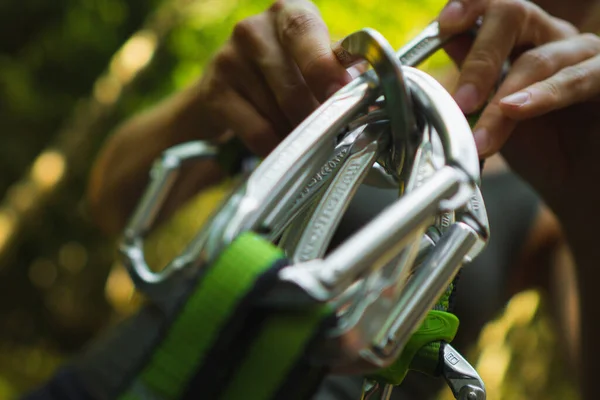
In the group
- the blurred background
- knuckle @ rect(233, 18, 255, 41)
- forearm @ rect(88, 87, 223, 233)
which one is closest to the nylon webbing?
knuckle @ rect(233, 18, 255, 41)

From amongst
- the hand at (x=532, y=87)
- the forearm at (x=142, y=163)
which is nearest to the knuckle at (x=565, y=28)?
the hand at (x=532, y=87)

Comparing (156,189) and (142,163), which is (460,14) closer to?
(156,189)

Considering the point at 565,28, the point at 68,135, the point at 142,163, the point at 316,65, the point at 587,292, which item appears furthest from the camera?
the point at 68,135

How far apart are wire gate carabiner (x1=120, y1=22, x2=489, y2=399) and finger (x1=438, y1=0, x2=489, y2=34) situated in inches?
4.8

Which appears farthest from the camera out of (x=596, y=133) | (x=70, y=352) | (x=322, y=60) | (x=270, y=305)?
(x=70, y=352)

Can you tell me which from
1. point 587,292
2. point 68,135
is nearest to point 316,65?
point 587,292

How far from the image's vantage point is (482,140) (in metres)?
0.40

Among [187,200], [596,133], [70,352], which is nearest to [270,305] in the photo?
[596,133]

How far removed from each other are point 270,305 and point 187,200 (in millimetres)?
587

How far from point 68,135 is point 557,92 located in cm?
138

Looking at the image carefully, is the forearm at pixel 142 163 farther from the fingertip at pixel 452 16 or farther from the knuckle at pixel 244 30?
the fingertip at pixel 452 16

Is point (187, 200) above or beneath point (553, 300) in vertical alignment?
above

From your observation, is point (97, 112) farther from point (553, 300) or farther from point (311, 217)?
point (311, 217)

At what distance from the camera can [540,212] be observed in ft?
2.67
